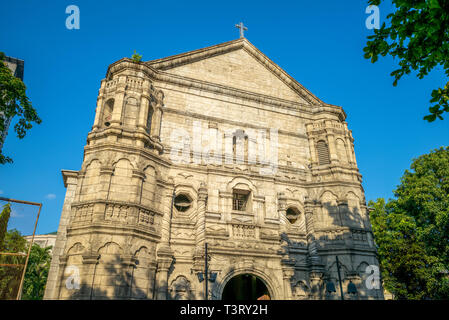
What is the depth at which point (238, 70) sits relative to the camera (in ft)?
75.4

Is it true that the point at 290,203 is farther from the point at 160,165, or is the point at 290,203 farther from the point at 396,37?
the point at 396,37

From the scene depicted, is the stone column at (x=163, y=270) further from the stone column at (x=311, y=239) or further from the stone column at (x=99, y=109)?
the stone column at (x=311, y=239)

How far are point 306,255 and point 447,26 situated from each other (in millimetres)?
13878

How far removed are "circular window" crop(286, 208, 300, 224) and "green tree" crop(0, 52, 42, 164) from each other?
47.7ft

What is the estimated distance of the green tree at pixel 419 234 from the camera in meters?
23.1

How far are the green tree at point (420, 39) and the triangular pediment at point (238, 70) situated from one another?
45.8 feet

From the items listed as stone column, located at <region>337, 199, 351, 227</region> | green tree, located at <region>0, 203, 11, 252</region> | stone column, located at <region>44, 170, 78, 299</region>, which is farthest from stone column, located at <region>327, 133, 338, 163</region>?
green tree, located at <region>0, 203, 11, 252</region>

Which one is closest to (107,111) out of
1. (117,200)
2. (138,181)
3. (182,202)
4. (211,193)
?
(138,181)

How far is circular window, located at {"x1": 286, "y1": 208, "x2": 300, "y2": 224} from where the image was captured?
19656mm

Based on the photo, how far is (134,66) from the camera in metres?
18.7

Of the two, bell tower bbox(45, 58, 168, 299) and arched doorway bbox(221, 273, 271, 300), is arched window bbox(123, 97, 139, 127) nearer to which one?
bell tower bbox(45, 58, 168, 299)

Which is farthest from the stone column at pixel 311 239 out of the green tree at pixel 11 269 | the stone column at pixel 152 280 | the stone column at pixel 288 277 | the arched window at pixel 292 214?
the green tree at pixel 11 269
